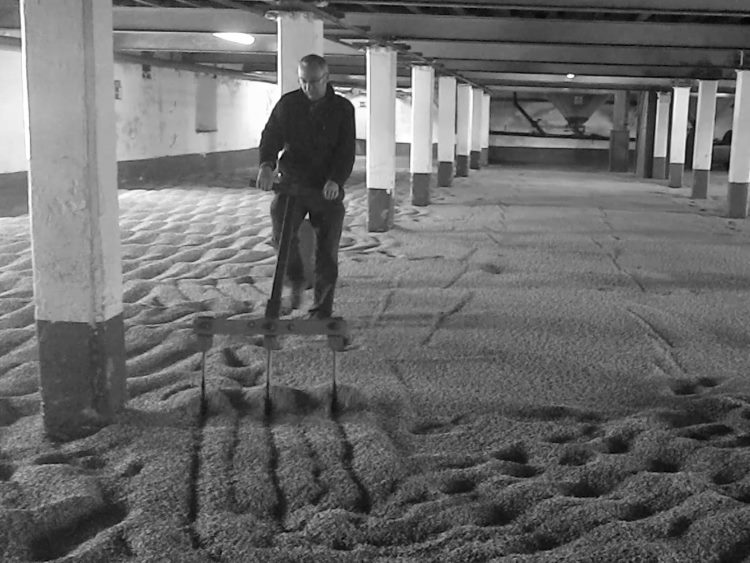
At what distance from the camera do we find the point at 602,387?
5.11 m

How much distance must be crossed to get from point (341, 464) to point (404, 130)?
28.8m

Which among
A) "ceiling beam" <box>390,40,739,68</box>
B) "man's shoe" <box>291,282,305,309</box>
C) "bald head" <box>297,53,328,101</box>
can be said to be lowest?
"man's shoe" <box>291,282,305,309</box>

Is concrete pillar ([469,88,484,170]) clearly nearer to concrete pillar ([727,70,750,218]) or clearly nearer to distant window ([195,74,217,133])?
distant window ([195,74,217,133])

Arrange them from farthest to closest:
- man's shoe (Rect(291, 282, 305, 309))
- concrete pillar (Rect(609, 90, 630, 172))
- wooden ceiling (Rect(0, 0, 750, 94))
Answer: concrete pillar (Rect(609, 90, 630, 172))
wooden ceiling (Rect(0, 0, 750, 94))
man's shoe (Rect(291, 282, 305, 309))

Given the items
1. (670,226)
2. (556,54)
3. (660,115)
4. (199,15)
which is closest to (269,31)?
(199,15)

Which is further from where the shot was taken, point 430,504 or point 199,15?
point 199,15

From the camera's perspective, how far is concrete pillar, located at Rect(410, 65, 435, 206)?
14.6 meters

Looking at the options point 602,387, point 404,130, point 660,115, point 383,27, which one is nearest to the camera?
point 602,387

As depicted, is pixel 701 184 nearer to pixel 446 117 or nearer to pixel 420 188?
pixel 446 117

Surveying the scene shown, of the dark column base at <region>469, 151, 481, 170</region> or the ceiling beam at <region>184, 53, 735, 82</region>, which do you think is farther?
the dark column base at <region>469, 151, 481, 170</region>

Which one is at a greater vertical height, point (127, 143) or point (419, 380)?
point (127, 143)

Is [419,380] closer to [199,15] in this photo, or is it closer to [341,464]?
[341,464]

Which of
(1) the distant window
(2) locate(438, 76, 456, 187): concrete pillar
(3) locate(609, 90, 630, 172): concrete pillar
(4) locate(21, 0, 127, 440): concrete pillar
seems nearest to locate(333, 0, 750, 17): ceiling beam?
(4) locate(21, 0, 127, 440): concrete pillar

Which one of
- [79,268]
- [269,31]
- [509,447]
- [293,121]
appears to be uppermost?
[269,31]
